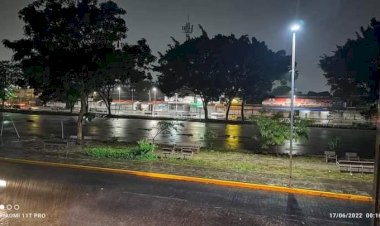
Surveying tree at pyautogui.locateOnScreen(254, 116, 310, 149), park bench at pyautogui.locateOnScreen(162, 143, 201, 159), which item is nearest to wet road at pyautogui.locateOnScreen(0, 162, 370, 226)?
park bench at pyautogui.locateOnScreen(162, 143, 201, 159)

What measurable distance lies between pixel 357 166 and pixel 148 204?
30.3ft

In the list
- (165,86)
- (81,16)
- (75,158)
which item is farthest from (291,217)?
(165,86)

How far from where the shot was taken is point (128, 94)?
11025cm

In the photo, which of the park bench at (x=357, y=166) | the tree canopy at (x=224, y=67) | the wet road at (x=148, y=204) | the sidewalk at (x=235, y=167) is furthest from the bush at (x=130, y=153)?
the tree canopy at (x=224, y=67)

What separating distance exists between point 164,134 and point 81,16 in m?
13.5

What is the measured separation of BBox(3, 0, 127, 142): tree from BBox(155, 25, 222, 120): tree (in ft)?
97.6

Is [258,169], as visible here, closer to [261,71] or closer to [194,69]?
[261,71]

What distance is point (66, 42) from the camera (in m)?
18.2

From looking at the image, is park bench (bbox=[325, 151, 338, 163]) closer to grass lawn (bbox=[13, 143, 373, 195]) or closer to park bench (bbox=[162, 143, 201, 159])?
grass lawn (bbox=[13, 143, 373, 195])

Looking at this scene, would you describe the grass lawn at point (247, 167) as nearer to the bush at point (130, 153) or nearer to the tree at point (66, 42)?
the bush at point (130, 153)

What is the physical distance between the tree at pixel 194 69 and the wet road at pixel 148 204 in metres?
36.8

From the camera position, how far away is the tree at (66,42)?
17.8m

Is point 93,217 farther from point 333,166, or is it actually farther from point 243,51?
point 243,51

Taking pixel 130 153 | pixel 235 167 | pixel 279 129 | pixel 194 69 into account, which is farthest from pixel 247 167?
pixel 194 69
